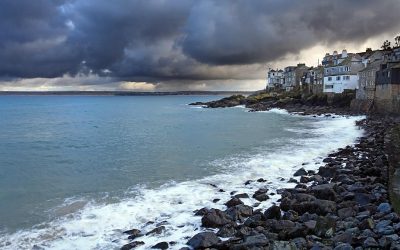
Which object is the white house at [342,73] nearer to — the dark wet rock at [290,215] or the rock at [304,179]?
the rock at [304,179]

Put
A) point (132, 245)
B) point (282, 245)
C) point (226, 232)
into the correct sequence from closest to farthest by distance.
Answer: point (282, 245)
point (132, 245)
point (226, 232)

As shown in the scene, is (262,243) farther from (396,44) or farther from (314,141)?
(396,44)

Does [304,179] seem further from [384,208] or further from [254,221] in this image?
[254,221]

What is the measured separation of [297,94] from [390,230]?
86181 mm

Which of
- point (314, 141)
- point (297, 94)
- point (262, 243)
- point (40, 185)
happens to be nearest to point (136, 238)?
point (262, 243)

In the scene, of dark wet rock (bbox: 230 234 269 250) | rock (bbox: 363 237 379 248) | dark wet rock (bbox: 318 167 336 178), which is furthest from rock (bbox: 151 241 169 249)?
dark wet rock (bbox: 318 167 336 178)

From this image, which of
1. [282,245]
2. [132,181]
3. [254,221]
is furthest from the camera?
[132,181]

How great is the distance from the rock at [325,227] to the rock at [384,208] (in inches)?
66.7

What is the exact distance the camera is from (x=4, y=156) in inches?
1282

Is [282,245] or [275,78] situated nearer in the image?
[282,245]

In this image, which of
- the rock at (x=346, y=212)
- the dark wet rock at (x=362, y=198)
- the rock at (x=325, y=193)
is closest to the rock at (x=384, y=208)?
the rock at (x=346, y=212)

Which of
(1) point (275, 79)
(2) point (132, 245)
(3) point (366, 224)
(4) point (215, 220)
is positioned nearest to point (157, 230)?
(2) point (132, 245)

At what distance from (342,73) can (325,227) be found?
71552 millimetres

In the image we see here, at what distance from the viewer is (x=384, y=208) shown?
13297 millimetres
